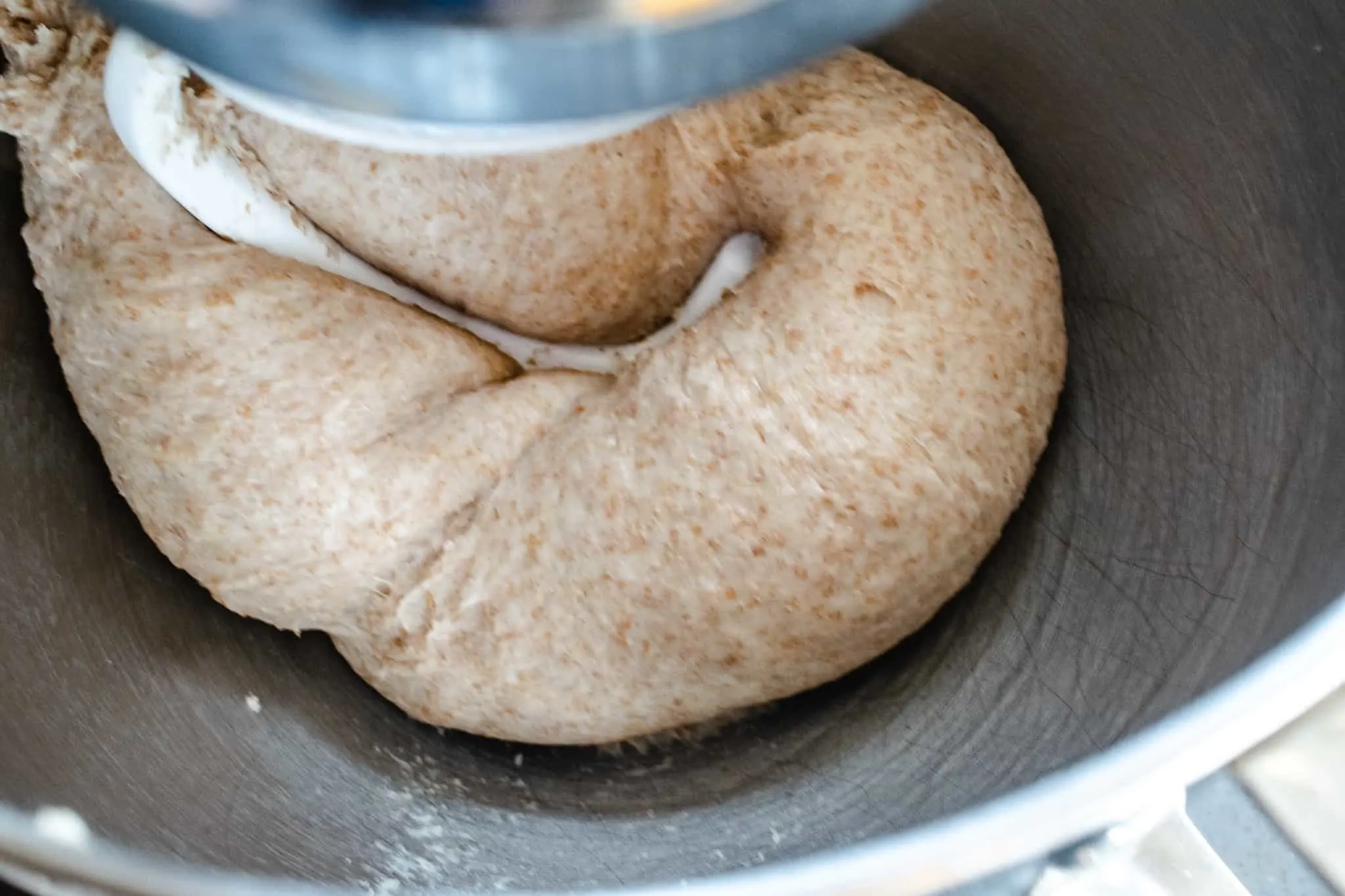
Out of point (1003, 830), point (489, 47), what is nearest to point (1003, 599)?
point (1003, 830)

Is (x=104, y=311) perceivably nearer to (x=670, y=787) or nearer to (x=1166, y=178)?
(x=670, y=787)

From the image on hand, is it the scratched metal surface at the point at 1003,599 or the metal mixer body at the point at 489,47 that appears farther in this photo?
the scratched metal surface at the point at 1003,599

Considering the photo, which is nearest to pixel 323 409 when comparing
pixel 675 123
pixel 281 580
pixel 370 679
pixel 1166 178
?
pixel 281 580

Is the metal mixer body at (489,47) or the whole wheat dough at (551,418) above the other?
the metal mixer body at (489,47)

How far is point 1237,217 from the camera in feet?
2.65

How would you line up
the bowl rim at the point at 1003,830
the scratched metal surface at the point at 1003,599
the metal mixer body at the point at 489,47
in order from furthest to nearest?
the scratched metal surface at the point at 1003,599, the bowl rim at the point at 1003,830, the metal mixer body at the point at 489,47

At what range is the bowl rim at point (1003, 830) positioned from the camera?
0.48 m

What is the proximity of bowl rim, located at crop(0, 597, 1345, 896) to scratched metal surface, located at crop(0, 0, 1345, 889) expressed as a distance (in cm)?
11

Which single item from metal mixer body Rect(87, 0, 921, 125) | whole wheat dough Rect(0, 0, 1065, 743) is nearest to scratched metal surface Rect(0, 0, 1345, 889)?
whole wheat dough Rect(0, 0, 1065, 743)

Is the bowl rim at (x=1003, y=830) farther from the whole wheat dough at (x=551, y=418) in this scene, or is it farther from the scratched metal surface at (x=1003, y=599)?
the whole wheat dough at (x=551, y=418)

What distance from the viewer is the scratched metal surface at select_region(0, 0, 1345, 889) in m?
0.72

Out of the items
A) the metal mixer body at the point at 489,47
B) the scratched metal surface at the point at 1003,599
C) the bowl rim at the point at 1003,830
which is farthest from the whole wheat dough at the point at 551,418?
the metal mixer body at the point at 489,47

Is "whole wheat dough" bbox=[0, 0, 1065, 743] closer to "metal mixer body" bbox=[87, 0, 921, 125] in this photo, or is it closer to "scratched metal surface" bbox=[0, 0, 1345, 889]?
"scratched metal surface" bbox=[0, 0, 1345, 889]

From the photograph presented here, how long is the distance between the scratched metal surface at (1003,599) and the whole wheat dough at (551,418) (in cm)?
5
